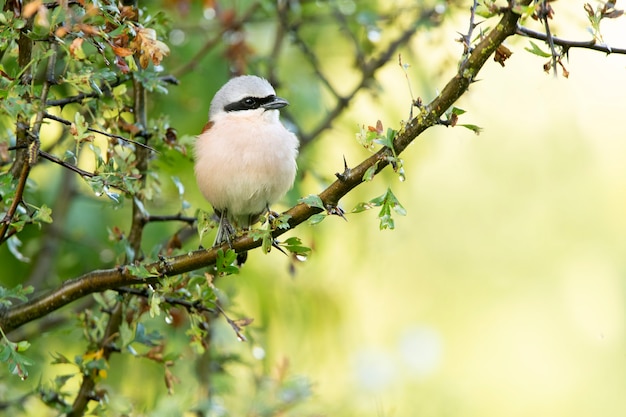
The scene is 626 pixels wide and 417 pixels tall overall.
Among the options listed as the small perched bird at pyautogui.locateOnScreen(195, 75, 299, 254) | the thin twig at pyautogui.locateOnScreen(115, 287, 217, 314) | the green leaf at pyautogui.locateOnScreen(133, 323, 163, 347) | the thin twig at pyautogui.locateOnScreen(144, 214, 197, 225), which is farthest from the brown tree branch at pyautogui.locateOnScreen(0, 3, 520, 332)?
the small perched bird at pyautogui.locateOnScreen(195, 75, 299, 254)

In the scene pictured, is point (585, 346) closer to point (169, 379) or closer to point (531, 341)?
point (531, 341)

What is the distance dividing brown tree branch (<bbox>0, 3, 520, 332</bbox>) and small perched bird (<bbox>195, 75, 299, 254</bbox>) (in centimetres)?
134

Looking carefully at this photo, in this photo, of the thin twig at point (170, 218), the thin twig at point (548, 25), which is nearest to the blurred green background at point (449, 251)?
the thin twig at point (170, 218)

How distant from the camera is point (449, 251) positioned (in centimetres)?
1077

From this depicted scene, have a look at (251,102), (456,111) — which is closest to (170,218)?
(251,102)

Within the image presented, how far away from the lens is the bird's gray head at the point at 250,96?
5.17 metres

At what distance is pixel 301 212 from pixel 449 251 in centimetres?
776

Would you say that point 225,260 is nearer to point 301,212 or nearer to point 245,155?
point 301,212

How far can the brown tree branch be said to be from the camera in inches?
114

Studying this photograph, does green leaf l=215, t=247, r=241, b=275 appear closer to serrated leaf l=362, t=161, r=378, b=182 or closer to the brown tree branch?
the brown tree branch

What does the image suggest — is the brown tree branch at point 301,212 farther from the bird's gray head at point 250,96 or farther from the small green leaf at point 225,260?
the bird's gray head at point 250,96

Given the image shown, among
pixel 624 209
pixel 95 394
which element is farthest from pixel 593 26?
pixel 624 209

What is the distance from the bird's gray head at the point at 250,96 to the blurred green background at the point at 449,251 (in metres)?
0.49

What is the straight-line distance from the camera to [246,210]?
5.17 metres
